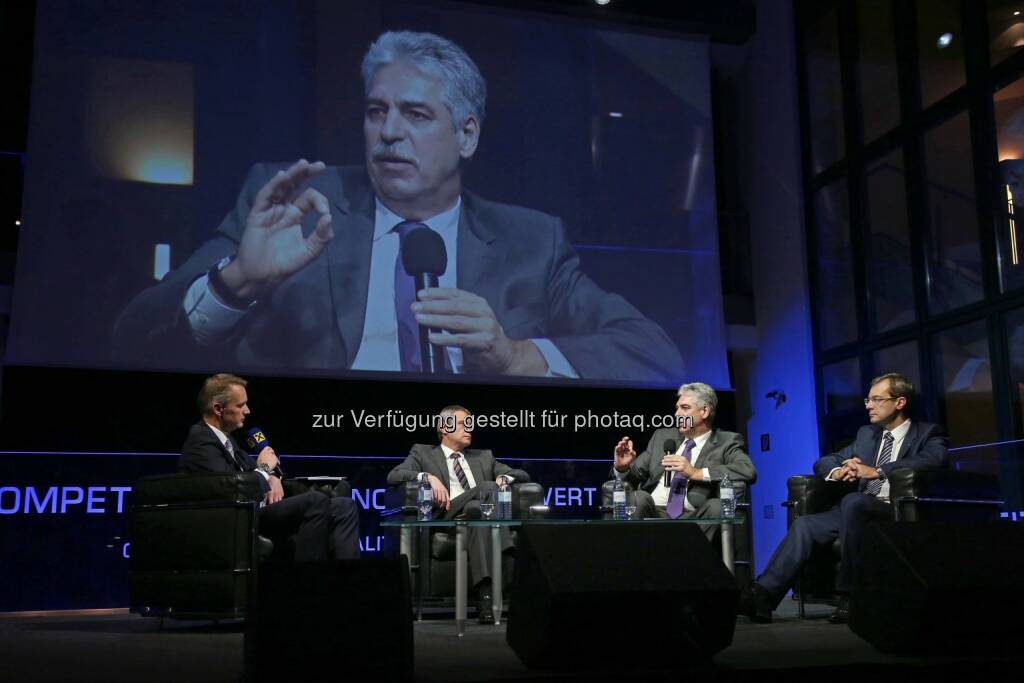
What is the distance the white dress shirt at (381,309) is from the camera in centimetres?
666

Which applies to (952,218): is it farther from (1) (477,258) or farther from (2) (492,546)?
(2) (492,546)

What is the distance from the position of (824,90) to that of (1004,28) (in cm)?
199

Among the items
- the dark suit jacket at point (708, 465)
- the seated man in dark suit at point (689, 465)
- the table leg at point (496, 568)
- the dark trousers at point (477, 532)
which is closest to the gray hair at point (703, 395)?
the seated man in dark suit at point (689, 465)

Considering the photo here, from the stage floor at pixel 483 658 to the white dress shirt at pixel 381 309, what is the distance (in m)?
2.82

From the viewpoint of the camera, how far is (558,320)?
737 centimetres

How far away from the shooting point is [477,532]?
4.51 metres

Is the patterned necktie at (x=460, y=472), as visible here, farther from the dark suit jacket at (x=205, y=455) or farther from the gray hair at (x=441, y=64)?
the gray hair at (x=441, y=64)

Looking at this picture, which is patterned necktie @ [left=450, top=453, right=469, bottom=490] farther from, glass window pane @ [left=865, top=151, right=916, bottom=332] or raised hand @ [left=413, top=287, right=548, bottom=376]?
glass window pane @ [left=865, top=151, right=916, bottom=332]

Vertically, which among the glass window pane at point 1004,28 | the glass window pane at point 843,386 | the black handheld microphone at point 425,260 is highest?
the glass window pane at point 1004,28

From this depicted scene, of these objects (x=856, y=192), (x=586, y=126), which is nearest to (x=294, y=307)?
(x=586, y=126)

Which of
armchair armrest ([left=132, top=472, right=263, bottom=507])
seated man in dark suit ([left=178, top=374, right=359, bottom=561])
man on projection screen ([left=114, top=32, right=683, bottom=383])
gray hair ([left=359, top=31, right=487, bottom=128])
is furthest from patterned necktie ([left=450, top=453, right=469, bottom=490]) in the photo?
gray hair ([left=359, top=31, right=487, bottom=128])

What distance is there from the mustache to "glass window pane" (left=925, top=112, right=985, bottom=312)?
3.55 m

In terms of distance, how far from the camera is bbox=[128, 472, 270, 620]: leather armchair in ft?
13.3

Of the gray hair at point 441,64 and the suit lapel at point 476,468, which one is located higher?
the gray hair at point 441,64
